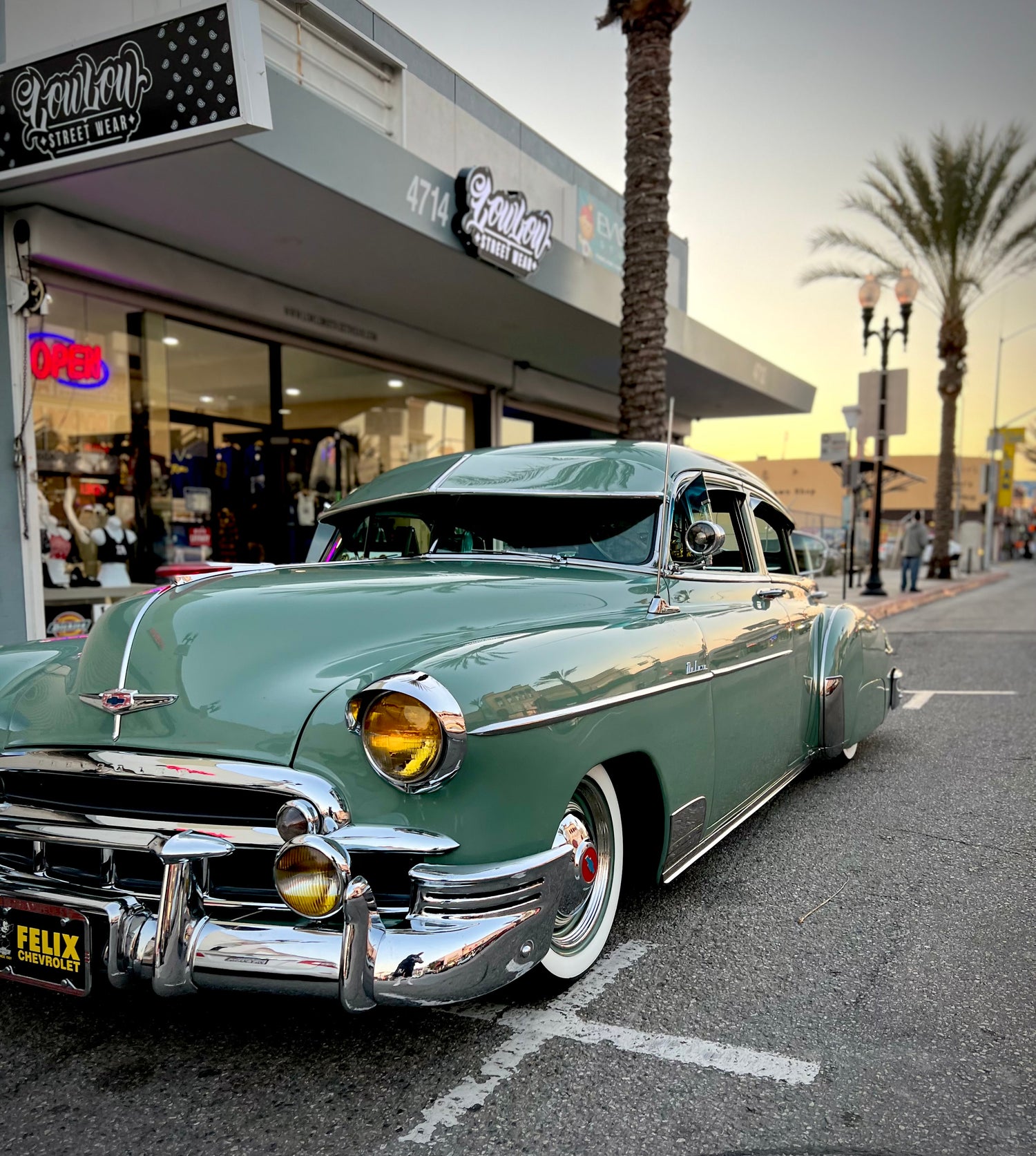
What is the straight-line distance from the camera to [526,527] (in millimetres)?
3562

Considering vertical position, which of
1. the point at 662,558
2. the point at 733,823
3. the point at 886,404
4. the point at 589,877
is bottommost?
the point at 733,823

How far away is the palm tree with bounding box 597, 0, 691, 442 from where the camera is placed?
888cm

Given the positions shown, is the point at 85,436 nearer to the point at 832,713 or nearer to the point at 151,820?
the point at 832,713

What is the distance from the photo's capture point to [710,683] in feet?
10.6

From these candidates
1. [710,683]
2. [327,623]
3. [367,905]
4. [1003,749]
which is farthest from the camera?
[1003,749]

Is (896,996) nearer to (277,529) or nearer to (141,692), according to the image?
(141,692)

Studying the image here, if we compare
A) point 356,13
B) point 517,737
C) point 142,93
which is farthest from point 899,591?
point 517,737

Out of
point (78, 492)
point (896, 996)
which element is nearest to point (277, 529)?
point (78, 492)

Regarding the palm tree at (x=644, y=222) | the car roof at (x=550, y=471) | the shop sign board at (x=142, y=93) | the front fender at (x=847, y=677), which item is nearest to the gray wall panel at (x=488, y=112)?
the palm tree at (x=644, y=222)

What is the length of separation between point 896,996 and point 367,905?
5.34 ft

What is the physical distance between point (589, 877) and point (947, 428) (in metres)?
24.2

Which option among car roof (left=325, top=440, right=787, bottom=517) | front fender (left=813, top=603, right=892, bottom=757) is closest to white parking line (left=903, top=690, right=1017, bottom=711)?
front fender (left=813, top=603, right=892, bottom=757)

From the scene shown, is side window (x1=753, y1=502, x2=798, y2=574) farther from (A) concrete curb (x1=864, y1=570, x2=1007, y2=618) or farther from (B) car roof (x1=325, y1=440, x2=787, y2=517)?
(A) concrete curb (x1=864, y1=570, x2=1007, y2=618)

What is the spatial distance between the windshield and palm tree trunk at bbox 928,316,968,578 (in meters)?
22.3
